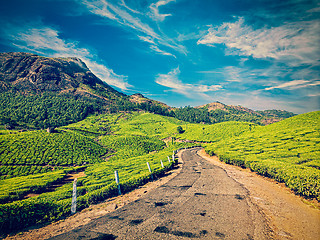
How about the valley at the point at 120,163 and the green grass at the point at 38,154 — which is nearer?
the valley at the point at 120,163

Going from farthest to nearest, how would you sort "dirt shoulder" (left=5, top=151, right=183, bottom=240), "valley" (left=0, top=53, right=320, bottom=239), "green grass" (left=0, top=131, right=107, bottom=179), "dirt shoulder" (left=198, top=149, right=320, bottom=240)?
"green grass" (left=0, top=131, right=107, bottom=179), "valley" (left=0, top=53, right=320, bottom=239), "dirt shoulder" (left=5, top=151, right=183, bottom=240), "dirt shoulder" (left=198, top=149, right=320, bottom=240)

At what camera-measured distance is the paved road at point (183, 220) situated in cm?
623

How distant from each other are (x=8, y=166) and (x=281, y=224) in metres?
65.2

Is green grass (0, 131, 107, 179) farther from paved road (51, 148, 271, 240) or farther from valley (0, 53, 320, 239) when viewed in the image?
paved road (51, 148, 271, 240)

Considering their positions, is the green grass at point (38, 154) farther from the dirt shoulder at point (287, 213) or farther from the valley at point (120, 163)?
the dirt shoulder at point (287, 213)

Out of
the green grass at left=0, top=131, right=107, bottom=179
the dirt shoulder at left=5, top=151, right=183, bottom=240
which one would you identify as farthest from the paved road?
the green grass at left=0, top=131, right=107, bottom=179

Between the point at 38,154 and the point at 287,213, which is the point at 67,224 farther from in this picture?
the point at 38,154

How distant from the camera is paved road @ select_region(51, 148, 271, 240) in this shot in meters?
6.23

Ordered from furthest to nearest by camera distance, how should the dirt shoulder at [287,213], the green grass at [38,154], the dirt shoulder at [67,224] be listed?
the green grass at [38,154] < the dirt shoulder at [67,224] < the dirt shoulder at [287,213]

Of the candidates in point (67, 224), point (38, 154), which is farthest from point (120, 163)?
point (38, 154)

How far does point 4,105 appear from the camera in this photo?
182750 mm

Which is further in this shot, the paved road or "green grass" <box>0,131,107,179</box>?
"green grass" <box>0,131,107,179</box>

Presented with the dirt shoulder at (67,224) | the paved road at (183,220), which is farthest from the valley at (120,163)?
the dirt shoulder at (67,224)

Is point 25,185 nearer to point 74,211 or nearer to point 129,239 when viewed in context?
point 74,211
